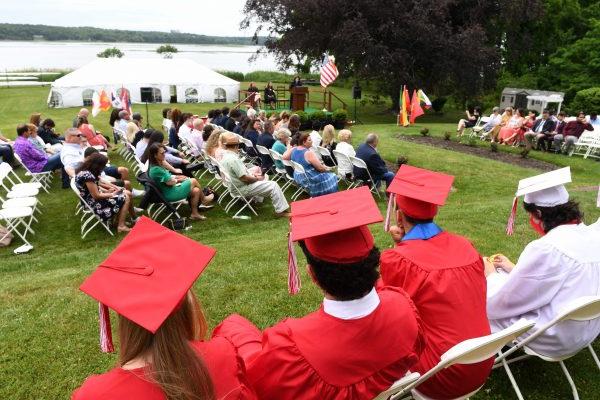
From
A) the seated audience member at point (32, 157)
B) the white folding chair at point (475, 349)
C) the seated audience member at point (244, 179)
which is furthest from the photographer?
the seated audience member at point (32, 157)

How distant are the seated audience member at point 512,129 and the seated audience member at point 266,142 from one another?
963 cm

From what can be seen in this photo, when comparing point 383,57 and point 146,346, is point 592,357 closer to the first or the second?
point 146,346

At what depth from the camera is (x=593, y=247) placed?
2.94 meters

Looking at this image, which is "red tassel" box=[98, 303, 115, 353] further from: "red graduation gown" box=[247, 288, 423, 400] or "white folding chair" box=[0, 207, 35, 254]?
"white folding chair" box=[0, 207, 35, 254]

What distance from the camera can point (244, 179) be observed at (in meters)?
7.70

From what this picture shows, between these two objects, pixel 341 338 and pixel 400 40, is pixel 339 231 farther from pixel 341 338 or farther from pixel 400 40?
pixel 400 40

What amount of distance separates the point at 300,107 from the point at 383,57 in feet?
16.8

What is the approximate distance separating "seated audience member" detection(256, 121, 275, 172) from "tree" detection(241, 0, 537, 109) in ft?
47.7

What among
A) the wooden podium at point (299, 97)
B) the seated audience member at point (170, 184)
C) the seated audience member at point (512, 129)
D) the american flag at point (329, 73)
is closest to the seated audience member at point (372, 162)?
the seated audience member at point (170, 184)

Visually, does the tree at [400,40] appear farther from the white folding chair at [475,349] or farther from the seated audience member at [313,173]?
the white folding chair at [475,349]

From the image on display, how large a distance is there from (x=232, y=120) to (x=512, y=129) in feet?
32.6

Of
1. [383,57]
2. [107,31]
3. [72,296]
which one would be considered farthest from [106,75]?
[107,31]

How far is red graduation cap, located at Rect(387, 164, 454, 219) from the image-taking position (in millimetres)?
2986

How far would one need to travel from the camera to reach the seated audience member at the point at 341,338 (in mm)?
1957
